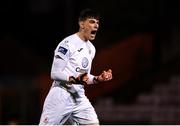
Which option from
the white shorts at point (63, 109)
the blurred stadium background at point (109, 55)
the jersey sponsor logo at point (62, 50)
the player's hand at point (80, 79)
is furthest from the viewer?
the blurred stadium background at point (109, 55)

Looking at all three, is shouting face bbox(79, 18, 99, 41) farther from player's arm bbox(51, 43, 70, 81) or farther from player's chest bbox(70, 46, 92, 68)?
player's arm bbox(51, 43, 70, 81)

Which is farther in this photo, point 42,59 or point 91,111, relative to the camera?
point 42,59

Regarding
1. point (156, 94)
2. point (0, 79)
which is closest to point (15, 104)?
point (0, 79)

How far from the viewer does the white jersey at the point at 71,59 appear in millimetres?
5805

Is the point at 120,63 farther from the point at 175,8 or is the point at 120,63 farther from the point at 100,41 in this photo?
the point at 175,8

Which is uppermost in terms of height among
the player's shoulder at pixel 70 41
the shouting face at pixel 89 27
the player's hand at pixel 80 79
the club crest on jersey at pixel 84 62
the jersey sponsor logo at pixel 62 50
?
the shouting face at pixel 89 27

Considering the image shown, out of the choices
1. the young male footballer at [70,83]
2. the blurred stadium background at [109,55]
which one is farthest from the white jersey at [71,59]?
the blurred stadium background at [109,55]

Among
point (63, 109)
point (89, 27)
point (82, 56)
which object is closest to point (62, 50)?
point (82, 56)

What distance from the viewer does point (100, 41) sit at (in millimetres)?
11141

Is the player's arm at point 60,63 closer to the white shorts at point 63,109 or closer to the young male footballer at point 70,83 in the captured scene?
the young male footballer at point 70,83

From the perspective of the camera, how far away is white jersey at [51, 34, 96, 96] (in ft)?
19.0

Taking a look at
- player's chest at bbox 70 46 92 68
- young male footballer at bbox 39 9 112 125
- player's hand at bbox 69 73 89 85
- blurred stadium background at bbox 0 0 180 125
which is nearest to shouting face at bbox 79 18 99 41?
young male footballer at bbox 39 9 112 125

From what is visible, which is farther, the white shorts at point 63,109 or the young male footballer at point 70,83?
the white shorts at point 63,109

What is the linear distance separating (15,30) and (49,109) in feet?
18.9
